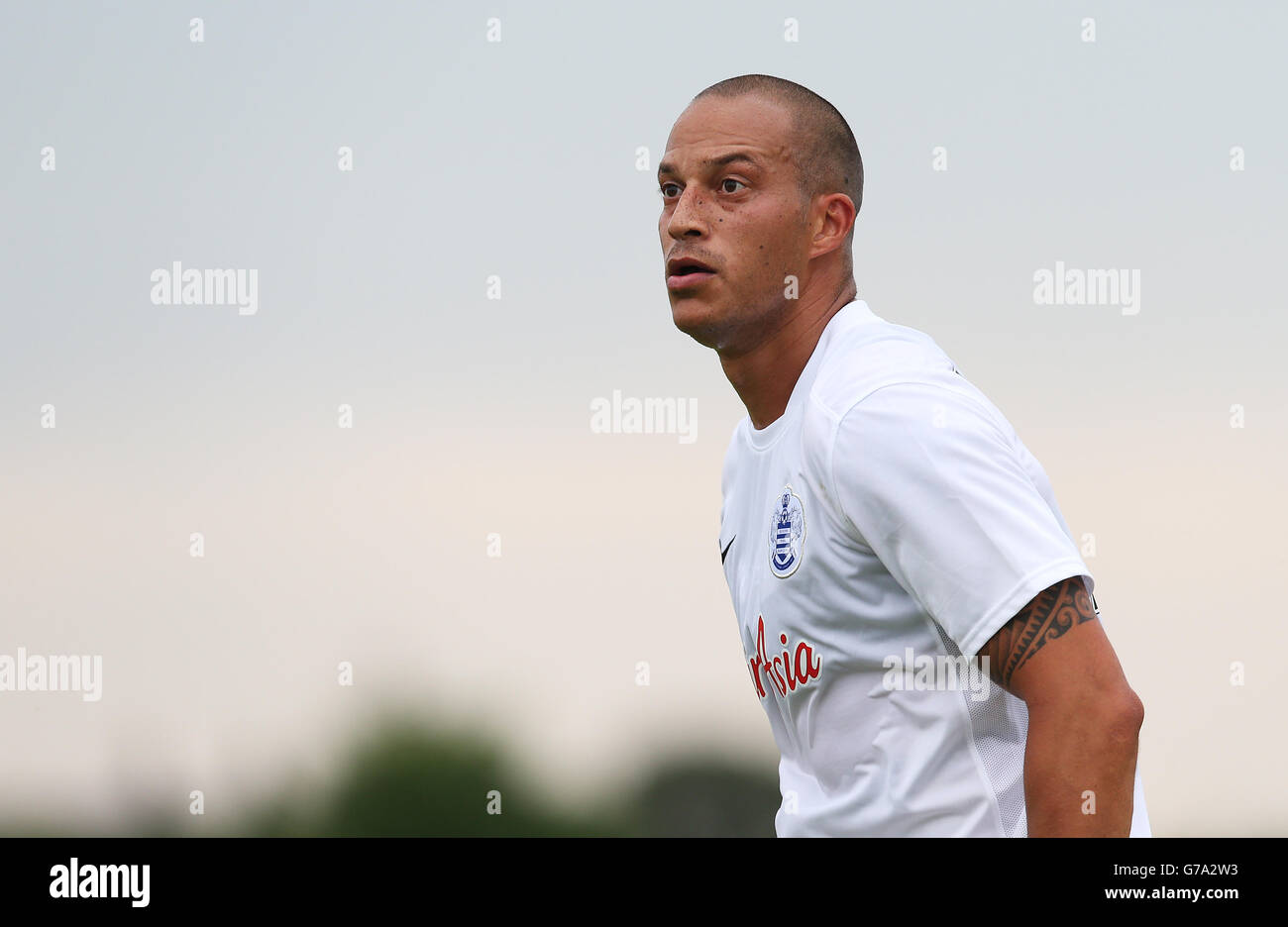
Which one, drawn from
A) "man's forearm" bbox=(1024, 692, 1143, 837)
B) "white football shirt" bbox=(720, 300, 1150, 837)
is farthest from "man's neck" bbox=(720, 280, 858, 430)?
"man's forearm" bbox=(1024, 692, 1143, 837)

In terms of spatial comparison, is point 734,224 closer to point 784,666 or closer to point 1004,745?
point 784,666

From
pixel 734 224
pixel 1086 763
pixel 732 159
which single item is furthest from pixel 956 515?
pixel 732 159

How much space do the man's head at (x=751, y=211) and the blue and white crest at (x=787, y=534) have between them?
2.60 feet

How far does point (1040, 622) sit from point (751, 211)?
206 centimetres

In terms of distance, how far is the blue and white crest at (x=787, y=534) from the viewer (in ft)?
14.8

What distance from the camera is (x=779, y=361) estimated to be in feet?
17.0

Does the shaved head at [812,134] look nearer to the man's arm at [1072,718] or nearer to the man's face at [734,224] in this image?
the man's face at [734,224]

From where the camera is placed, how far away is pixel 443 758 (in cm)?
4106
